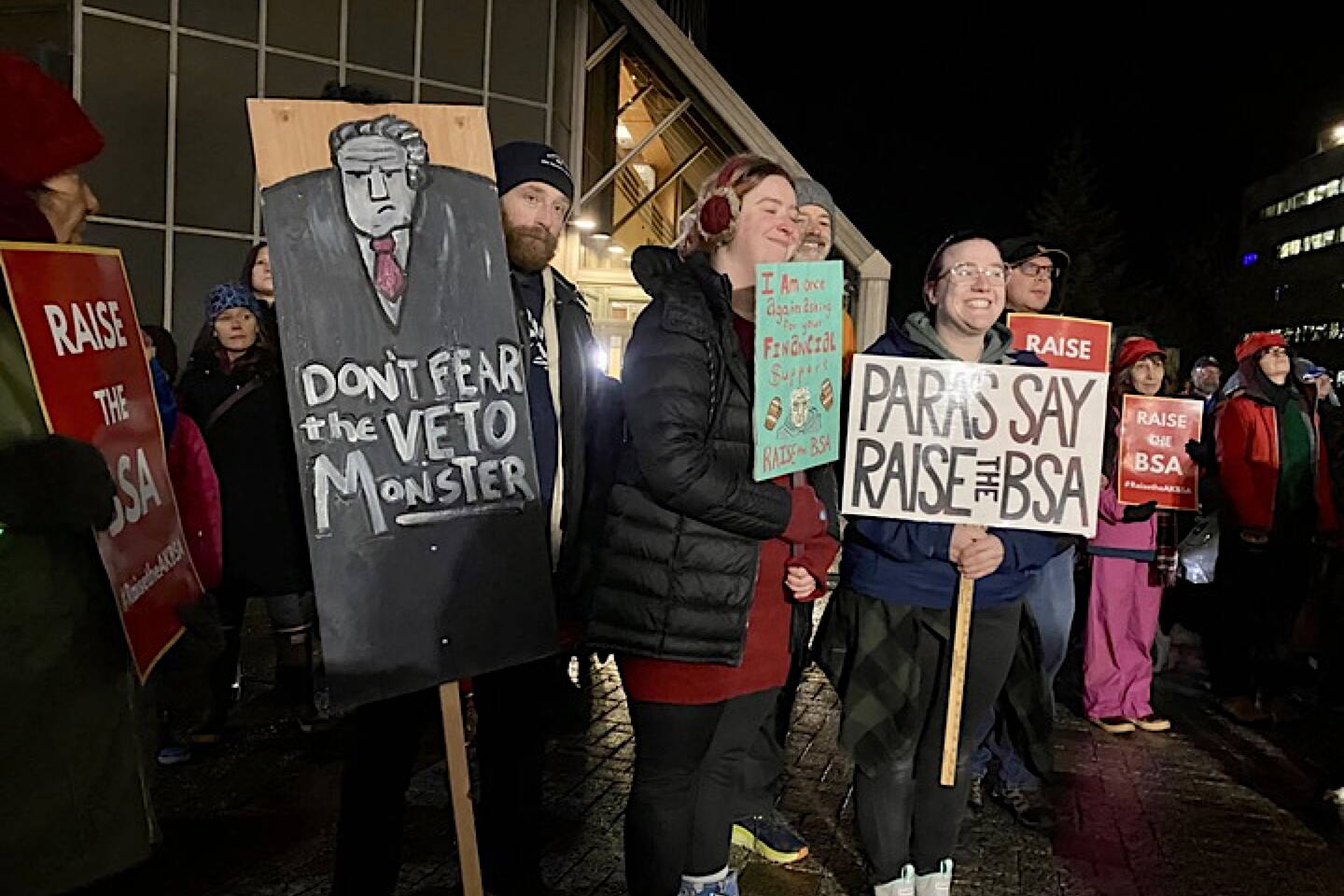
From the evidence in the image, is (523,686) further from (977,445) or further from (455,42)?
(455,42)

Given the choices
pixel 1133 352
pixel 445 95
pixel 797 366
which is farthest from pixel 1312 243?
pixel 797 366

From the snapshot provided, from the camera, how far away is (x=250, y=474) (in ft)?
16.5

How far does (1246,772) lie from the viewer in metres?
5.45

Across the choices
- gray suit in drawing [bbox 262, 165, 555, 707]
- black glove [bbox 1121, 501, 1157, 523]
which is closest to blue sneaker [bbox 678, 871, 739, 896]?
gray suit in drawing [bbox 262, 165, 555, 707]

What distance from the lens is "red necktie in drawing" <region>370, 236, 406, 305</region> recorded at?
9.07ft

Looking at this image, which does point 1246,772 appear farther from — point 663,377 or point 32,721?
point 32,721

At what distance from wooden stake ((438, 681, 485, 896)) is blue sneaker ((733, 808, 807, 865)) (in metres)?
1.52

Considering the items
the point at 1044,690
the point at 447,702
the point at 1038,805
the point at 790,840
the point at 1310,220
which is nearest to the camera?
the point at 447,702

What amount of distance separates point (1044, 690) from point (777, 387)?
1.55 meters

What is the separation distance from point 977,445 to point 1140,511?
2948 mm

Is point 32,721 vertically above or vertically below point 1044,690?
above

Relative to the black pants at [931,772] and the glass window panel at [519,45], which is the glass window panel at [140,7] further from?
the black pants at [931,772]

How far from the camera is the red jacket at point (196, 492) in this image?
3.71 m

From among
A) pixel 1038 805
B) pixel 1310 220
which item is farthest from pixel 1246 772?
pixel 1310 220
